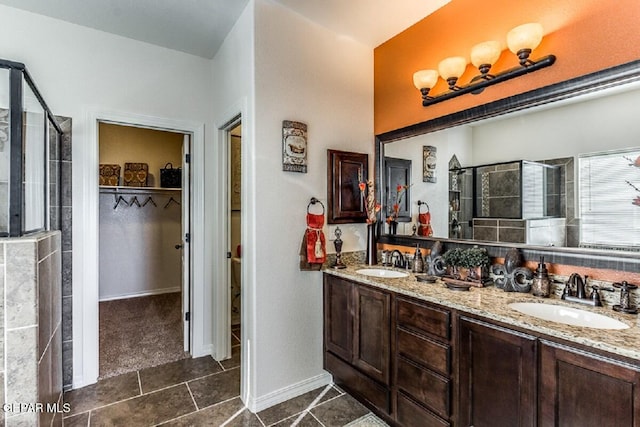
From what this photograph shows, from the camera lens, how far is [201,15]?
239 cm

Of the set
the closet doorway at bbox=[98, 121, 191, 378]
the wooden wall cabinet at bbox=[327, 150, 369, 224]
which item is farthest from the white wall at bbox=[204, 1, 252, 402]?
the closet doorway at bbox=[98, 121, 191, 378]

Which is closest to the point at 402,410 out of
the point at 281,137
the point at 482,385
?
the point at 482,385

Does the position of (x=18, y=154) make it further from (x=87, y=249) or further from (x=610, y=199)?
(x=610, y=199)

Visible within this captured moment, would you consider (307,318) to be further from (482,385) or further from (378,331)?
(482,385)

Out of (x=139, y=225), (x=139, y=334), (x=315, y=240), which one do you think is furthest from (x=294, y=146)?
(x=139, y=225)


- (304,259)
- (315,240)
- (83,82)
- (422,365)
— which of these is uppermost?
(83,82)

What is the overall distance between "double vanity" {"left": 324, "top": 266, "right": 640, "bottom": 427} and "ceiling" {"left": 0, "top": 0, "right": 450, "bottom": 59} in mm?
1937

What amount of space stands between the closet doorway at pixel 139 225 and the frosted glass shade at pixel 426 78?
3103 millimetres

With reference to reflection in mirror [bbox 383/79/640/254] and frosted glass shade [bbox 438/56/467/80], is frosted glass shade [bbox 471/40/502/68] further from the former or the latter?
reflection in mirror [bbox 383/79/640/254]

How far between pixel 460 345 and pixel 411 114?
1.77 metres

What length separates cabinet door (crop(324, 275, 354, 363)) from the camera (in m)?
2.30

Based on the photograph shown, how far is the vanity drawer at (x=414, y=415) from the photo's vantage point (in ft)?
5.52

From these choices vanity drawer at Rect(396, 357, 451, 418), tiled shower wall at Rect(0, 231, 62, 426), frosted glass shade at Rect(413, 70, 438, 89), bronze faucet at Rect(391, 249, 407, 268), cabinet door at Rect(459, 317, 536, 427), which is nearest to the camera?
tiled shower wall at Rect(0, 231, 62, 426)

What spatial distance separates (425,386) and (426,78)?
6.62 feet
